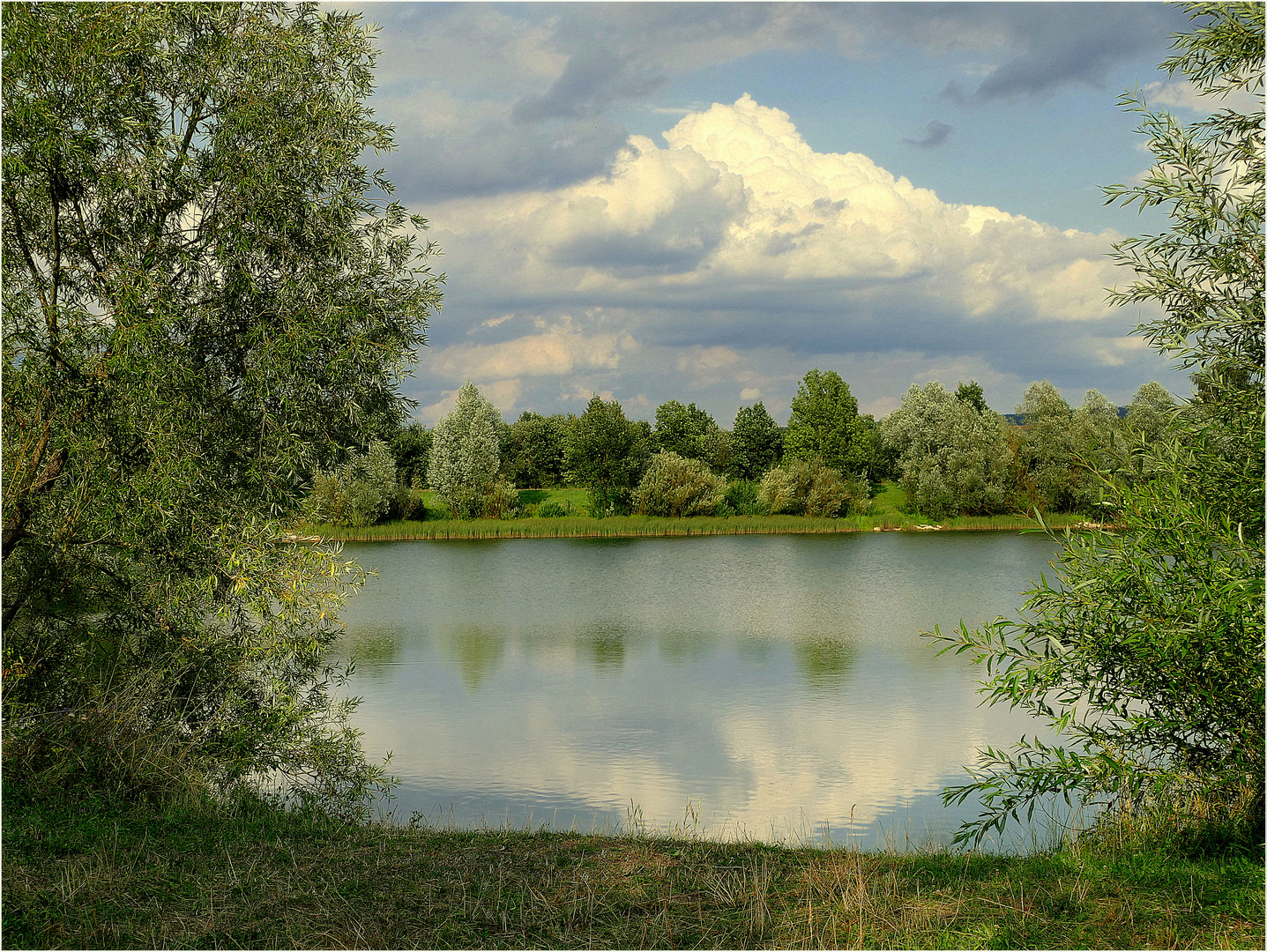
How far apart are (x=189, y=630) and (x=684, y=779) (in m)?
6.63

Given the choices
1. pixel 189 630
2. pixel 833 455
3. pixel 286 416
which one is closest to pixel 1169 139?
pixel 286 416

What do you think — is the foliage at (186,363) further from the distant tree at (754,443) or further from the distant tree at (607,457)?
the distant tree at (754,443)

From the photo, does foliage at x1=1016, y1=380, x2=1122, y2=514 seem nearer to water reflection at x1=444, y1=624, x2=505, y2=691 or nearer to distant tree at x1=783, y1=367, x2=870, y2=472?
distant tree at x1=783, y1=367, x2=870, y2=472

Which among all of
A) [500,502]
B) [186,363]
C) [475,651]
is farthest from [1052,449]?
[186,363]

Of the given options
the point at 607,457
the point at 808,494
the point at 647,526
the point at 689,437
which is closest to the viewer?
the point at 647,526

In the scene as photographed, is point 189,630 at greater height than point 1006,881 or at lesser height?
greater

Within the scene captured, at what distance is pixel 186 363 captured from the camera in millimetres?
9047

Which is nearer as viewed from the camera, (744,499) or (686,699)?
(686,699)

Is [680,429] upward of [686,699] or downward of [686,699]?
upward

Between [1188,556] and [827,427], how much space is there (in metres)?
59.2

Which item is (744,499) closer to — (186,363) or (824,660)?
(824,660)

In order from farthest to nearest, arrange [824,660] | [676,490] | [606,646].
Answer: [676,490]
[606,646]
[824,660]

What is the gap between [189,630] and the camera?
10.0 meters

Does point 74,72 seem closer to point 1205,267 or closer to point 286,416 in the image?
point 286,416
